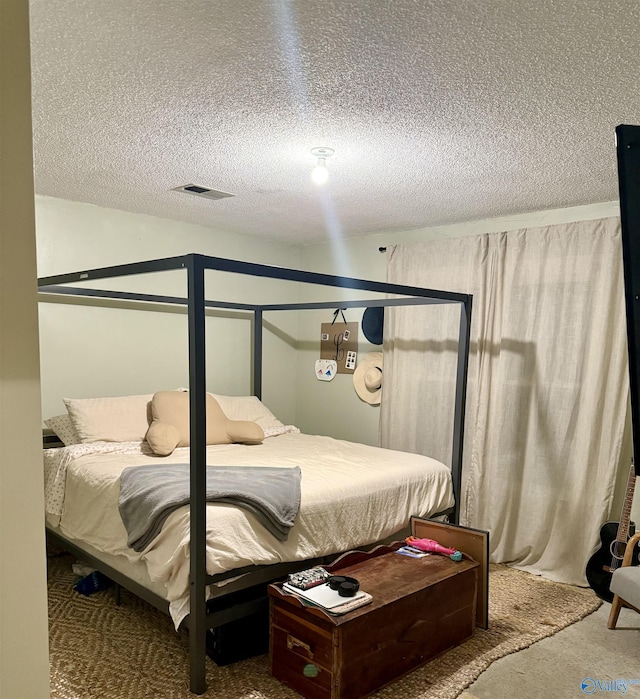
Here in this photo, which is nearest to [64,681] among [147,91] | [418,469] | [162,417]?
[162,417]

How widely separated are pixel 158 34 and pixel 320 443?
8.58ft

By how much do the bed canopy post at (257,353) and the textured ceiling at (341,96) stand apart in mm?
1376

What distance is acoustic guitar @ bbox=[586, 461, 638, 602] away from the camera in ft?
9.28

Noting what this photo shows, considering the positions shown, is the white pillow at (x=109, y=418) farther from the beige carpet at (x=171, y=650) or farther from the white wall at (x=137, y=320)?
the beige carpet at (x=171, y=650)

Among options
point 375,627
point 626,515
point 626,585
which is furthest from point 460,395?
point 375,627

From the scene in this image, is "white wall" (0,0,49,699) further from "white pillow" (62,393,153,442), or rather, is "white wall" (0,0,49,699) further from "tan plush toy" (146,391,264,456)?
"white pillow" (62,393,153,442)

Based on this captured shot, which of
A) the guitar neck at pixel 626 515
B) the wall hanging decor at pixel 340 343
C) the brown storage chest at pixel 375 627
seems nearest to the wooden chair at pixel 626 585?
the guitar neck at pixel 626 515

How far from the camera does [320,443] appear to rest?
3639 millimetres

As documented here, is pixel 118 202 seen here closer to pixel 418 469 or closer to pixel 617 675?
pixel 418 469

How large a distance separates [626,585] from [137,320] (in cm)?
318

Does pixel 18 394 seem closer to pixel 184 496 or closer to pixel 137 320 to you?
pixel 184 496

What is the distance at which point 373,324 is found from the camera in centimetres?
416

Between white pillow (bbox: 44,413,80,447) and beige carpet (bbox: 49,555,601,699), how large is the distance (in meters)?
0.74

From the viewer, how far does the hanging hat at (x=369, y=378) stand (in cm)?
413
